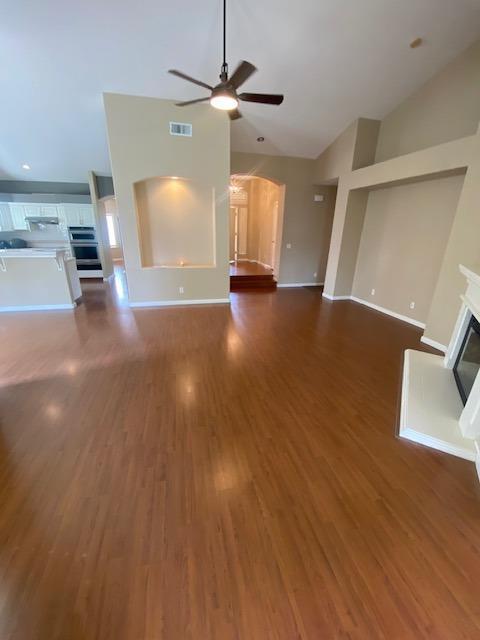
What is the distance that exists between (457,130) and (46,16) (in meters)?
5.99

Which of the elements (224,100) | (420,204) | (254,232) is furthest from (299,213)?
(224,100)

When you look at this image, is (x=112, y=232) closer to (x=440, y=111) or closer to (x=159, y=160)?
(x=159, y=160)

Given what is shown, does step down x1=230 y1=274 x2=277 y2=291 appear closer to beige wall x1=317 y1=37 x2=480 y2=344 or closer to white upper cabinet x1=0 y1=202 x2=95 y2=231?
beige wall x1=317 y1=37 x2=480 y2=344

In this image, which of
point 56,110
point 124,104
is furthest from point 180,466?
point 56,110

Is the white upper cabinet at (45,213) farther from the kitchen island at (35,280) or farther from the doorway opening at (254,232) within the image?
the doorway opening at (254,232)

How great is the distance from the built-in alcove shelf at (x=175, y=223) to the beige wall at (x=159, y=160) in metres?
0.26

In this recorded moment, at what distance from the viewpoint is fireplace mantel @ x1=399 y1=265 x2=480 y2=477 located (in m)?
2.14

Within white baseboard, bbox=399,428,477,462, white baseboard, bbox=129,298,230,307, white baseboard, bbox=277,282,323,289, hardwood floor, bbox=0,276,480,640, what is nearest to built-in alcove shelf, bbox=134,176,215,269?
white baseboard, bbox=129,298,230,307

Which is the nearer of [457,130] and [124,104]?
[457,130]

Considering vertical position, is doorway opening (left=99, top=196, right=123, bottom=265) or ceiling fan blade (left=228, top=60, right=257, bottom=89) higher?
ceiling fan blade (left=228, top=60, right=257, bottom=89)

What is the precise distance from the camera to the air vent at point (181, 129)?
16.0 ft

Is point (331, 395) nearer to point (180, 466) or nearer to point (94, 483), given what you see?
point (180, 466)

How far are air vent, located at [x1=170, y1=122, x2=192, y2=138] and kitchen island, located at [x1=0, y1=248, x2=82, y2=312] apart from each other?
3.28m

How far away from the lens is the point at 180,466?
76.9 inches
